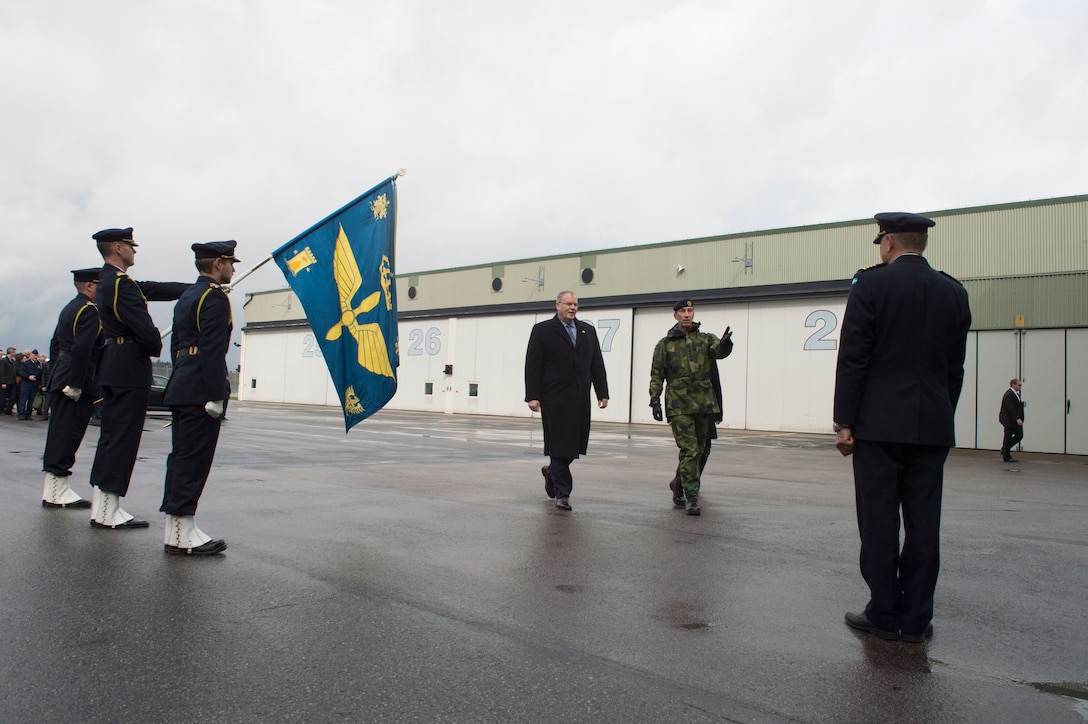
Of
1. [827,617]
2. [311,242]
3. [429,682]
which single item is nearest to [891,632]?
[827,617]

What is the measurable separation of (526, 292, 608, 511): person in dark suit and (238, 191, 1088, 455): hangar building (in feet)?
53.9

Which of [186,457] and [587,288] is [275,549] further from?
[587,288]

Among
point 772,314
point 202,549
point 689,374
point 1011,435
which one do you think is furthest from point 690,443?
point 772,314

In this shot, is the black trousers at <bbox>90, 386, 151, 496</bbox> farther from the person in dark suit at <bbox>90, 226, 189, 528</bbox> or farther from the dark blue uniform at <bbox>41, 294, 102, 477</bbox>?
the dark blue uniform at <bbox>41, 294, 102, 477</bbox>

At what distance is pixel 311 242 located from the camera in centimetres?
658

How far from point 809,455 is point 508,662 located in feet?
45.1

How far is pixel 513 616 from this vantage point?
3.79 meters

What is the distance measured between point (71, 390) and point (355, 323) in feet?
7.66

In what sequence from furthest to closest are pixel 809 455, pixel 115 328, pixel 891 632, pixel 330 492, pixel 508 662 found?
1. pixel 809 455
2. pixel 330 492
3. pixel 115 328
4. pixel 891 632
5. pixel 508 662

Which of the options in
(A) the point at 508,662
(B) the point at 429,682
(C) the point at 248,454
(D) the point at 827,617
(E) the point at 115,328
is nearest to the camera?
(B) the point at 429,682

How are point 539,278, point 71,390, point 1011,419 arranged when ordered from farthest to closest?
point 539,278
point 1011,419
point 71,390

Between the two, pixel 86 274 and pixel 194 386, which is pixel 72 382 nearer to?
pixel 86 274

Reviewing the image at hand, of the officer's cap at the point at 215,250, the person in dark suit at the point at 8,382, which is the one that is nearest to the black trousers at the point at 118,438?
the officer's cap at the point at 215,250

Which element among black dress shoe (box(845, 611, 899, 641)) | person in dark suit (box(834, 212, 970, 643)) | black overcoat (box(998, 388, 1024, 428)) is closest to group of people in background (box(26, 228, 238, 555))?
black dress shoe (box(845, 611, 899, 641))
